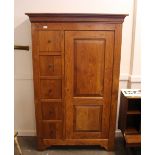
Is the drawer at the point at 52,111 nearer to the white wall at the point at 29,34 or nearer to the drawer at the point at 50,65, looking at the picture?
the drawer at the point at 50,65

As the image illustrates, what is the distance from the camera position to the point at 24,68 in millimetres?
2668

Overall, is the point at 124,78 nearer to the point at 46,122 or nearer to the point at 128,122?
the point at 128,122

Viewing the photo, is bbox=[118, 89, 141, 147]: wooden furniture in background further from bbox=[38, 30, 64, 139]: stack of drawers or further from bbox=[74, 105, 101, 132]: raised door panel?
bbox=[38, 30, 64, 139]: stack of drawers

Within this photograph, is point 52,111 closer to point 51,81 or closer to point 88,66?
point 51,81

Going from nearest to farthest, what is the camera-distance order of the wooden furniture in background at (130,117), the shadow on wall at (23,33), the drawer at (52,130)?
the wooden furniture in background at (130,117), the drawer at (52,130), the shadow on wall at (23,33)

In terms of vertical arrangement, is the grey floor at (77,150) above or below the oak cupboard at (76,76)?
below

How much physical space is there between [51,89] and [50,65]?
27 centimetres

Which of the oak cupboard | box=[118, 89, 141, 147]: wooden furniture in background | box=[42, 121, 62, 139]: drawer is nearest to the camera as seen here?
the oak cupboard

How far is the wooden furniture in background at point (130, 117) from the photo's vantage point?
7.42 ft

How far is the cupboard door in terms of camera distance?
7.13 feet

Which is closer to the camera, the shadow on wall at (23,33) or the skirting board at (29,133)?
the shadow on wall at (23,33)

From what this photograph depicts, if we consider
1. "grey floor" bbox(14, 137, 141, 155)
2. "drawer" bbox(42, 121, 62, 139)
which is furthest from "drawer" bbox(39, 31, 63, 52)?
"grey floor" bbox(14, 137, 141, 155)

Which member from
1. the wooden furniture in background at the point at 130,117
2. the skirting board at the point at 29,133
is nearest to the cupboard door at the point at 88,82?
the wooden furniture in background at the point at 130,117

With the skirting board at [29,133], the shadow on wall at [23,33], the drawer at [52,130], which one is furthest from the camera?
the skirting board at [29,133]
